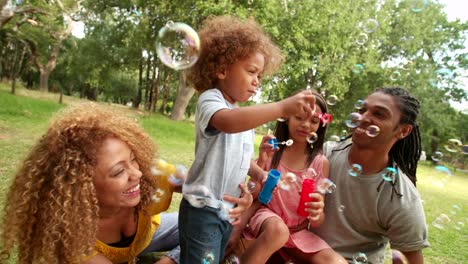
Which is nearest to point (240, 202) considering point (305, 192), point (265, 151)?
point (305, 192)

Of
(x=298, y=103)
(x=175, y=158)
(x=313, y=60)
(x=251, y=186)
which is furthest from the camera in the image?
(x=313, y=60)

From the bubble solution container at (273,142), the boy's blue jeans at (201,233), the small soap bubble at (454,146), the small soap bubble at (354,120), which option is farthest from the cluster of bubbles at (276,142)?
the small soap bubble at (454,146)

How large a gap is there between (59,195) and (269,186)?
3.53ft

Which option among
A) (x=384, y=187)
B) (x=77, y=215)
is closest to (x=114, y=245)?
(x=77, y=215)

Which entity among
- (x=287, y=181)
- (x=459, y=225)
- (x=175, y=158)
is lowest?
(x=175, y=158)

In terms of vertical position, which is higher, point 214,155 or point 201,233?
point 214,155

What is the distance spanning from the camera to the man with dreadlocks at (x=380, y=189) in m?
2.12

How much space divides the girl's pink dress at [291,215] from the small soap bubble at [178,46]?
88cm

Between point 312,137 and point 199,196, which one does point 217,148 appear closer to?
point 199,196

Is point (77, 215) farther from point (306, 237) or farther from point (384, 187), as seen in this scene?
point (384, 187)

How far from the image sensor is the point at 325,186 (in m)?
2.25

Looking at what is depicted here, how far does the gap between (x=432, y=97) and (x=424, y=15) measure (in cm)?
866

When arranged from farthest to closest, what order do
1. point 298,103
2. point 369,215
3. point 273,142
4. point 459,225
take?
point 459,225 → point 273,142 → point 369,215 → point 298,103

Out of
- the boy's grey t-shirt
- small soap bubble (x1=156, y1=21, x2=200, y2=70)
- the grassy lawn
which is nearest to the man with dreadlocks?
the boy's grey t-shirt
